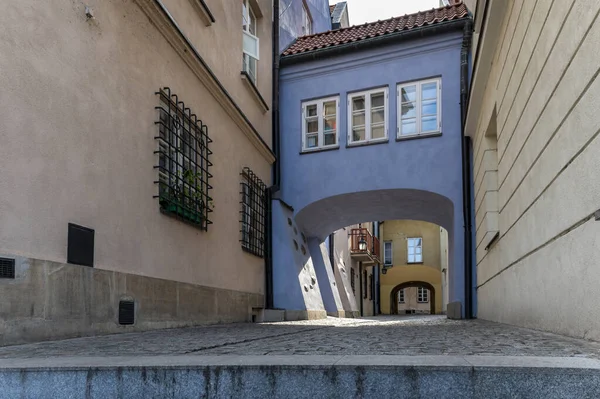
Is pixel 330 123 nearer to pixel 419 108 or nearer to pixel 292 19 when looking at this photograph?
pixel 419 108

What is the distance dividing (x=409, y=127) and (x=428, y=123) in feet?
1.27

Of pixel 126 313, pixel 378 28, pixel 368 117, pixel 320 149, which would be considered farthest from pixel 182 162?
pixel 378 28

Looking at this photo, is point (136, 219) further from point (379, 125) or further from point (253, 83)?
point (379, 125)

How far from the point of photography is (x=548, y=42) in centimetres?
391

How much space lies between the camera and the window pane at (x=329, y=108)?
465 inches

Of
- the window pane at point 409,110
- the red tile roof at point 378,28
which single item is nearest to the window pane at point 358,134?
the window pane at point 409,110

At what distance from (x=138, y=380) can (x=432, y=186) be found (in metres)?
A: 9.05

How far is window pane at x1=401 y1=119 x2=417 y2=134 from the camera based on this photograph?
11039 mm

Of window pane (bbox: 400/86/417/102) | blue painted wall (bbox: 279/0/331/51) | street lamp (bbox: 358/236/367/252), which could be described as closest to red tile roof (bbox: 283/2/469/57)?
blue painted wall (bbox: 279/0/331/51)

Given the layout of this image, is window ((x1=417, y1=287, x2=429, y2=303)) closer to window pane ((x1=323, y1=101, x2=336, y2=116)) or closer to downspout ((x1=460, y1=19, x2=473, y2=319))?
window pane ((x1=323, y1=101, x2=336, y2=116))

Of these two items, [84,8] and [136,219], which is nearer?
[84,8]

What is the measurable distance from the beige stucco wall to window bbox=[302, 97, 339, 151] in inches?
153

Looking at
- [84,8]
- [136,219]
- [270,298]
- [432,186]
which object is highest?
[84,8]

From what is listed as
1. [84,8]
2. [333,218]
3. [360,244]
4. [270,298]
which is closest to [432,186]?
[333,218]
